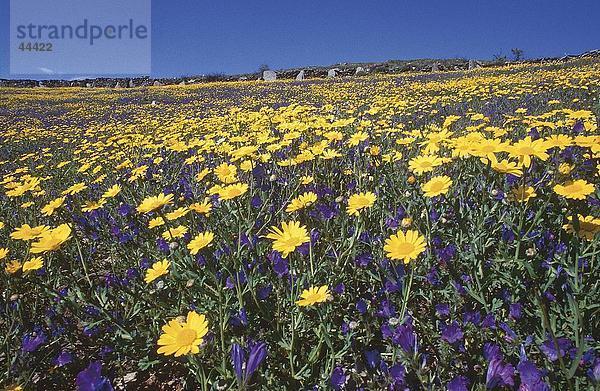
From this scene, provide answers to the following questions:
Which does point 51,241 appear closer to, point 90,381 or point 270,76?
point 90,381

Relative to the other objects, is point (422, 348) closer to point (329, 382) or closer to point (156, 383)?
point (329, 382)

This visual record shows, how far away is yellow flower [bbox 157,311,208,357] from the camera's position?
4.00ft

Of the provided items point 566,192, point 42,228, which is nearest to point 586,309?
point 566,192

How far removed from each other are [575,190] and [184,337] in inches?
62.7

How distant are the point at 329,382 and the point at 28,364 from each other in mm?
1423

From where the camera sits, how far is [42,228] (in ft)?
6.70

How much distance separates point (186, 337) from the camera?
49.4 inches

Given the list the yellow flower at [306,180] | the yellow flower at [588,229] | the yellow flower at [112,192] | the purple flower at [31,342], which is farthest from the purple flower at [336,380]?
the yellow flower at [112,192]

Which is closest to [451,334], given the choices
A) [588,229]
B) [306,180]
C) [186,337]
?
[588,229]

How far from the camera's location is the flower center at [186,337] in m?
1.25

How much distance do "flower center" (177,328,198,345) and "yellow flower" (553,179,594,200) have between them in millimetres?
1471

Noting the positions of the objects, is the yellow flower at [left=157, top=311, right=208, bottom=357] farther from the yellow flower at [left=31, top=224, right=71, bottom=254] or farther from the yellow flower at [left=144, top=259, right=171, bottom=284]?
the yellow flower at [left=31, top=224, right=71, bottom=254]

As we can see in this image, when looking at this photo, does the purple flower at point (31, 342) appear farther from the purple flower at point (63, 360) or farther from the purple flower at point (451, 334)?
the purple flower at point (451, 334)

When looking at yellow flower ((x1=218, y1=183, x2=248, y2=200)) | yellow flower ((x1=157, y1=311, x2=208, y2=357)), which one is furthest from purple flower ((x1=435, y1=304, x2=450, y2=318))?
yellow flower ((x1=218, y1=183, x2=248, y2=200))
